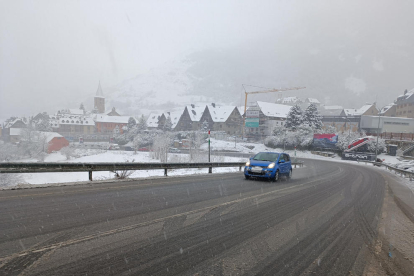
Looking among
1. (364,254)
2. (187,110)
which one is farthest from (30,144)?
(364,254)

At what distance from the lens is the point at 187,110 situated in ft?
305

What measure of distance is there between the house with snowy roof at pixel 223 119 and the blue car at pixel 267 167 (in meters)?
73.8

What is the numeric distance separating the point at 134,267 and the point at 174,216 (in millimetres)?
2599

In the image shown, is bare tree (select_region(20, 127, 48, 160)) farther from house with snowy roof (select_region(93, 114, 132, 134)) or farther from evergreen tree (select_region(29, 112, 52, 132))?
house with snowy roof (select_region(93, 114, 132, 134))

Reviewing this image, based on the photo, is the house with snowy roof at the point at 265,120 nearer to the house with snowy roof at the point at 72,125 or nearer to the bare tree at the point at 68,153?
the bare tree at the point at 68,153

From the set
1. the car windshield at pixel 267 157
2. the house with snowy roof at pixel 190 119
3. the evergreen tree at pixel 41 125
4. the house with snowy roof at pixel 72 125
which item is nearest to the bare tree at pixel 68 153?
the evergreen tree at pixel 41 125

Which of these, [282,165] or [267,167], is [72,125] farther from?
[267,167]

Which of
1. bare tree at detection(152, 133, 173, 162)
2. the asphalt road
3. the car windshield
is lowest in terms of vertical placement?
bare tree at detection(152, 133, 173, 162)

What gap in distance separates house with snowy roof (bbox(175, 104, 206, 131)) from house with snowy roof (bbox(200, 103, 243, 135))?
1726mm

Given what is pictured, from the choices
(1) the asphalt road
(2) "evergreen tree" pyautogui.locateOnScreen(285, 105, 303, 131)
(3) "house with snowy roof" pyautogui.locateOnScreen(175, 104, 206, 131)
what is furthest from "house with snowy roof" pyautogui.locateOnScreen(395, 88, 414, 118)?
(1) the asphalt road

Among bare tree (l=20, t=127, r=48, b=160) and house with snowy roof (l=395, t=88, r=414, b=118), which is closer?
bare tree (l=20, t=127, r=48, b=160)

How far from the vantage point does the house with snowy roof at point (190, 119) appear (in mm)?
91375

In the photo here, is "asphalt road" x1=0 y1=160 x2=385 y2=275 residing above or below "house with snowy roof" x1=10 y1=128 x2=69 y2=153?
above

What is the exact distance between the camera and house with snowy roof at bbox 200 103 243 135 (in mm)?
90250
